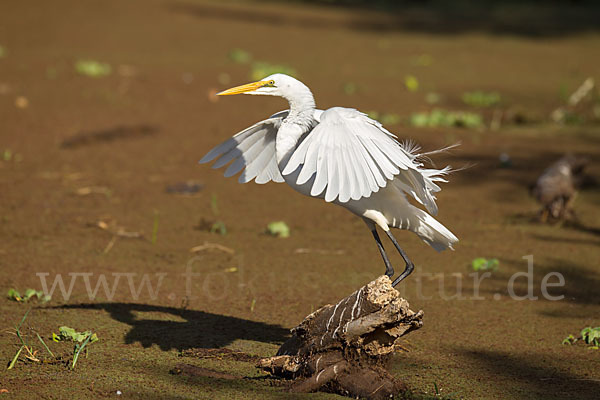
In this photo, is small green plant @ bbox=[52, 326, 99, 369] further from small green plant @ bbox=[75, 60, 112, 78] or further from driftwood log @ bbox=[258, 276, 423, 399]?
small green plant @ bbox=[75, 60, 112, 78]

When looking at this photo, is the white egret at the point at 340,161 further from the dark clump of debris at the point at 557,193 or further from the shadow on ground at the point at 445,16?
the shadow on ground at the point at 445,16

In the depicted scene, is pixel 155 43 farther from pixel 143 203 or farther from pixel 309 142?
pixel 309 142

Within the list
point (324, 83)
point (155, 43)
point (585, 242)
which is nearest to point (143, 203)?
point (585, 242)

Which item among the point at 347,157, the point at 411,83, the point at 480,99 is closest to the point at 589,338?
the point at 347,157

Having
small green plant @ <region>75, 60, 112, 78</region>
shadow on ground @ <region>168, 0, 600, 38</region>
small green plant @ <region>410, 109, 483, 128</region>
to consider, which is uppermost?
shadow on ground @ <region>168, 0, 600, 38</region>

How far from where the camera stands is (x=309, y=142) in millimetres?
3240

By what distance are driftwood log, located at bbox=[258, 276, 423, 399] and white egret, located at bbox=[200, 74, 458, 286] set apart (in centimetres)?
45

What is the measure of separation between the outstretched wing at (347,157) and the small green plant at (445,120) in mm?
5065

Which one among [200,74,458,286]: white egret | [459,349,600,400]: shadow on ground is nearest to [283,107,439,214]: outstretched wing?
[200,74,458,286]: white egret

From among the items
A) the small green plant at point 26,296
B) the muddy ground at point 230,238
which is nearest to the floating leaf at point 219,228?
the muddy ground at point 230,238

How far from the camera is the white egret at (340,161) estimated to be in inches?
122

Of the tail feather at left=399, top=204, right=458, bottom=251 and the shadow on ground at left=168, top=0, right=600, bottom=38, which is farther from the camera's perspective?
the shadow on ground at left=168, top=0, right=600, bottom=38

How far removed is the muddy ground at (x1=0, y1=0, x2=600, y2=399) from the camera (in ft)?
11.1

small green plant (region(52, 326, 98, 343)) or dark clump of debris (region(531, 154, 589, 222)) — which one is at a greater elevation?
dark clump of debris (region(531, 154, 589, 222))
